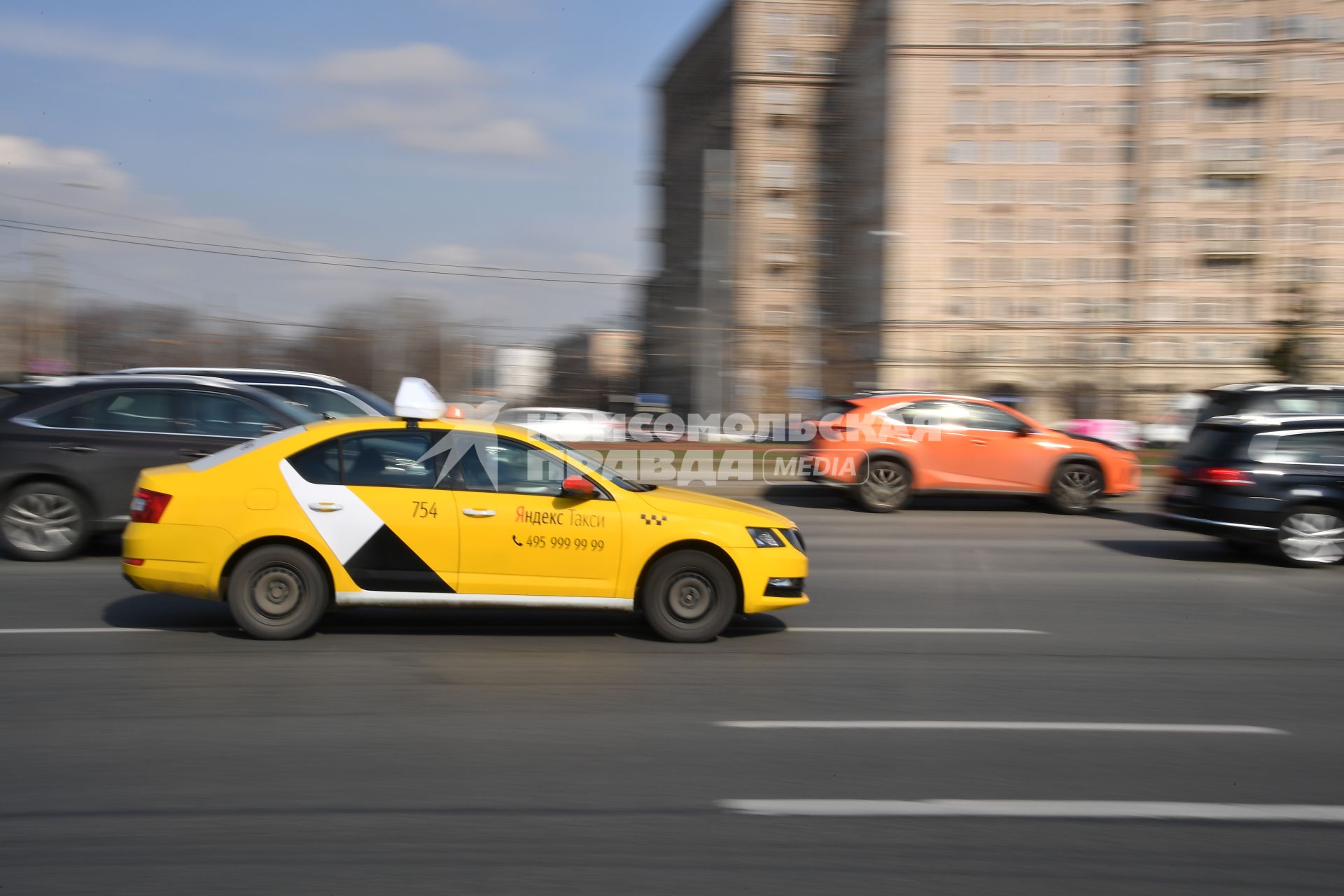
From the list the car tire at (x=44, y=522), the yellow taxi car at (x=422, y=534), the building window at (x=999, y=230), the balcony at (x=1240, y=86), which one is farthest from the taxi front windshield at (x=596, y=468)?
the balcony at (x=1240, y=86)

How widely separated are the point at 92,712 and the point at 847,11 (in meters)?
71.7

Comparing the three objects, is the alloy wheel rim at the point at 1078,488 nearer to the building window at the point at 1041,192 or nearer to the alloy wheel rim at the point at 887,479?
the alloy wheel rim at the point at 887,479

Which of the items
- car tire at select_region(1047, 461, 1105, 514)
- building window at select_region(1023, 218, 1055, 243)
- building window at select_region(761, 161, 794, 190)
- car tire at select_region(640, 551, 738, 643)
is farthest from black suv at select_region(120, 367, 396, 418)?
building window at select_region(761, 161, 794, 190)

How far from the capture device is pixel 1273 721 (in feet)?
20.2

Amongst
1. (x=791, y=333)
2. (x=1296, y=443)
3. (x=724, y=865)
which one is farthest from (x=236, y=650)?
(x=791, y=333)

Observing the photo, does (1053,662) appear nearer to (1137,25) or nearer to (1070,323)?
(1070,323)

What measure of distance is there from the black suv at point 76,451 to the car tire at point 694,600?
539cm

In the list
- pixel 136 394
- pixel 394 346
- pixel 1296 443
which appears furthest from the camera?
pixel 394 346

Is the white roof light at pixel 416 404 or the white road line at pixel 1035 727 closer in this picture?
the white road line at pixel 1035 727

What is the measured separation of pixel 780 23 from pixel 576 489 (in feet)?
226

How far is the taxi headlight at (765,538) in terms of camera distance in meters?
7.66

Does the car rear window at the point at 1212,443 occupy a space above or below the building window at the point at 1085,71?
below

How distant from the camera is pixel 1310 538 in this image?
38.6ft

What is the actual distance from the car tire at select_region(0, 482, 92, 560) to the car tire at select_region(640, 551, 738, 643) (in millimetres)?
5964
